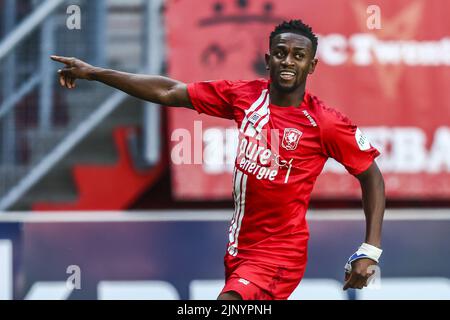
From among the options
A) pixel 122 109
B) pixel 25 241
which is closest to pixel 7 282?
pixel 25 241

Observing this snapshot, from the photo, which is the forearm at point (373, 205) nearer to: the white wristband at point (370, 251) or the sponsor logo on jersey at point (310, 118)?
the white wristband at point (370, 251)

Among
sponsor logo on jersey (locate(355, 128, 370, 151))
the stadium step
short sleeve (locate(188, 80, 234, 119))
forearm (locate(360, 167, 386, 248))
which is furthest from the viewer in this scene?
the stadium step

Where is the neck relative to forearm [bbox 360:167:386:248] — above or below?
above

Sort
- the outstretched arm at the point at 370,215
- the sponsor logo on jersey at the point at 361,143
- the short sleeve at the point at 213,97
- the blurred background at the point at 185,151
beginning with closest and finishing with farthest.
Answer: the outstretched arm at the point at 370,215 < the sponsor logo on jersey at the point at 361,143 < the short sleeve at the point at 213,97 < the blurred background at the point at 185,151

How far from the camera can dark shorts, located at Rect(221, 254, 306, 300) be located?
5.65m

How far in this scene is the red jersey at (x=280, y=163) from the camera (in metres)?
5.73

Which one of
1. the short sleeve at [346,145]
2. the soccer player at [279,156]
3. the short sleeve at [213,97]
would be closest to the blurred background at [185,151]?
the short sleeve at [213,97]

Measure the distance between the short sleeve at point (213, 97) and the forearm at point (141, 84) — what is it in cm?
9

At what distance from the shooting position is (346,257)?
8891 millimetres

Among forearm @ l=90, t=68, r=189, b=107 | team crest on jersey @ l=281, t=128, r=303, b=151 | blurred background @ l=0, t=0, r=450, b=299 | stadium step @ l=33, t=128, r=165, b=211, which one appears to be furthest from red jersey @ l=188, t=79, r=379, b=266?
stadium step @ l=33, t=128, r=165, b=211

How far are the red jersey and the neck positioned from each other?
3 cm

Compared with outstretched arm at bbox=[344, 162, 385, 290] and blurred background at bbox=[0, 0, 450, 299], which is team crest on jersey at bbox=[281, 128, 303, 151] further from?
blurred background at bbox=[0, 0, 450, 299]

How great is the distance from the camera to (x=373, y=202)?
5.69m
